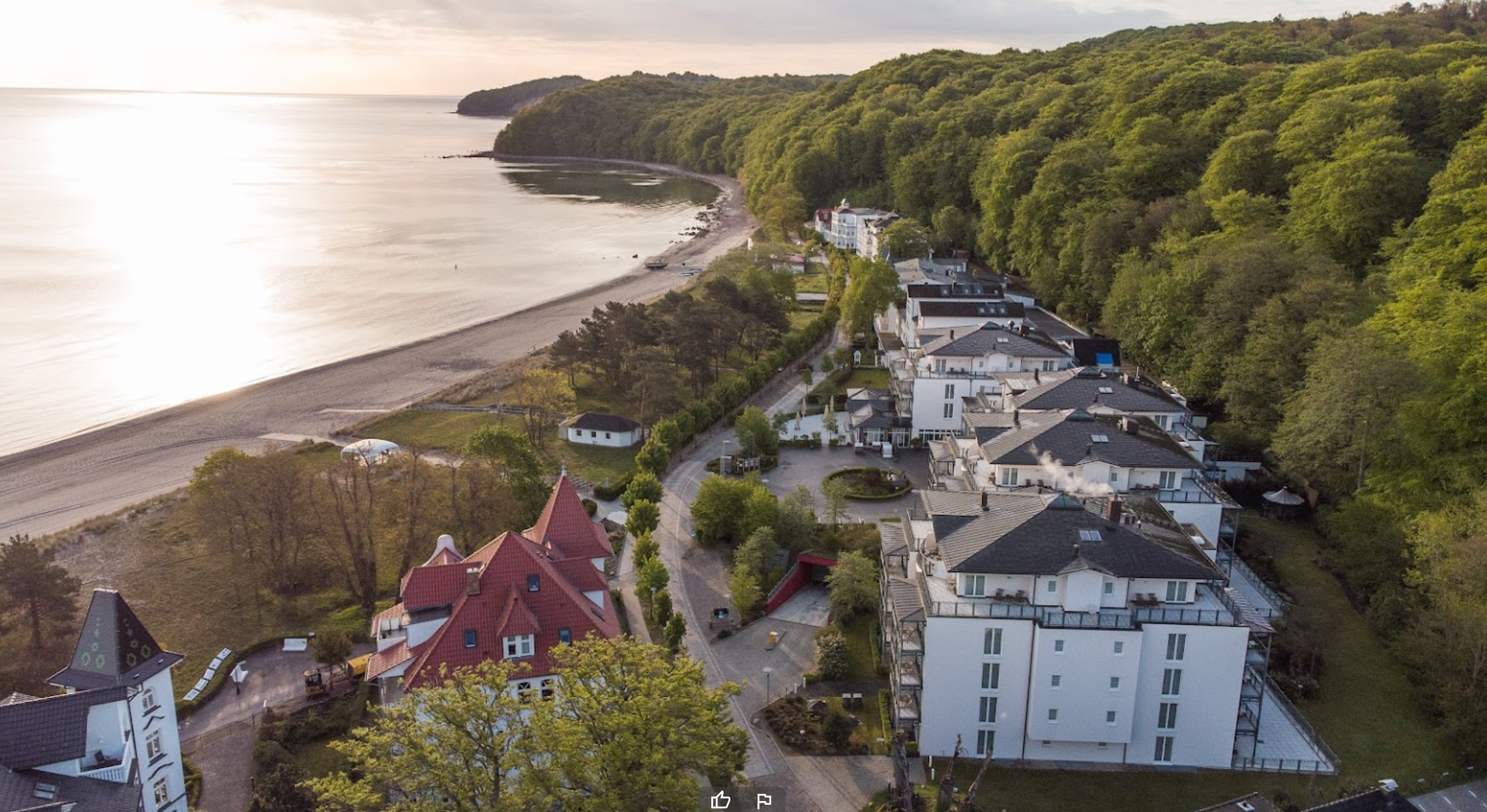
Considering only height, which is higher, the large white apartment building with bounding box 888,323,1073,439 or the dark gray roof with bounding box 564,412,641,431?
the large white apartment building with bounding box 888,323,1073,439

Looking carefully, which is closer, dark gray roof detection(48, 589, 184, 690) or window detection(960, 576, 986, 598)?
dark gray roof detection(48, 589, 184, 690)

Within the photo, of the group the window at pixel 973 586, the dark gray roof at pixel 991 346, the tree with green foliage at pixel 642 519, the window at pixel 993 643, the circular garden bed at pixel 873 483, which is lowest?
the circular garden bed at pixel 873 483

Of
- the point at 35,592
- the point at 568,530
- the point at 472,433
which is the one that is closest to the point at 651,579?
the point at 568,530

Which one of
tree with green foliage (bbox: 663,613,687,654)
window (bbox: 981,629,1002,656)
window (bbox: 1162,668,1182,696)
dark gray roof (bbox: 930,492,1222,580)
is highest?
dark gray roof (bbox: 930,492,1222,580)

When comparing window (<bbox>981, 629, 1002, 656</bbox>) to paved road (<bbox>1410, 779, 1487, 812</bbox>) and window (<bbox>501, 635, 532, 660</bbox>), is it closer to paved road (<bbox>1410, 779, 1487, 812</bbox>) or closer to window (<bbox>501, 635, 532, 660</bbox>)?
paved road (<bbox>1410, 779, 1487, 812</bbox>)

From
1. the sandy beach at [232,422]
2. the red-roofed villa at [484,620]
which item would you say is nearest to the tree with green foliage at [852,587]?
the red-roofed villa at [484,620]

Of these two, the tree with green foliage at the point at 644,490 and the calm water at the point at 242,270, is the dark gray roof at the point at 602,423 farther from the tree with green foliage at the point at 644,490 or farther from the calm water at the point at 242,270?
the calm water at the point at 242,270

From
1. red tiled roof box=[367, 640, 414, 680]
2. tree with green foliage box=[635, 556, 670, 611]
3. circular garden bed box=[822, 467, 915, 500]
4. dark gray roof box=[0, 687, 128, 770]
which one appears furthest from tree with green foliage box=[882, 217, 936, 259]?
dark gray roof box=[0, 687, 128, 770]
